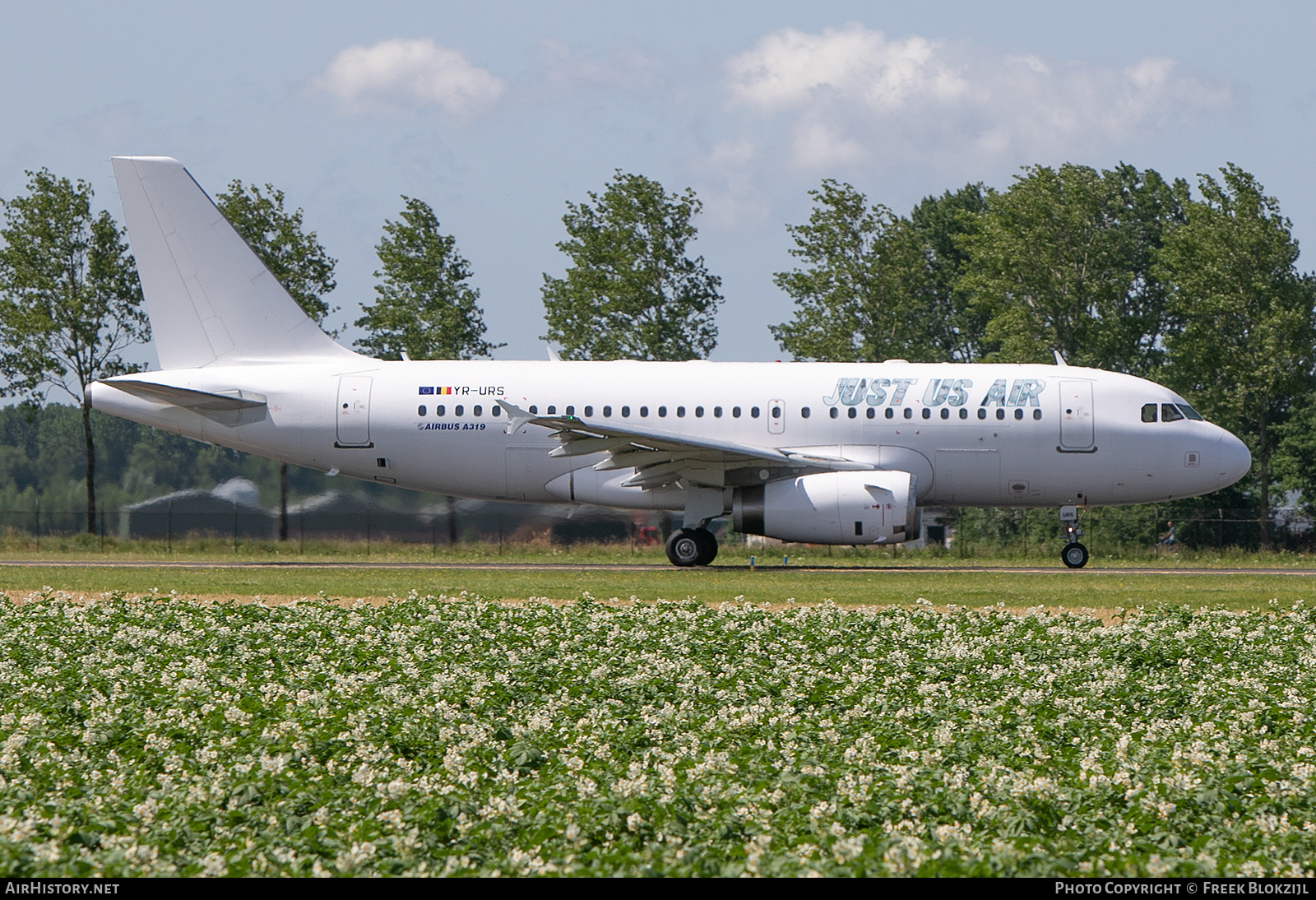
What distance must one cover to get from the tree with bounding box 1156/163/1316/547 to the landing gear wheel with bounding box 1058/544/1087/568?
16.9 m

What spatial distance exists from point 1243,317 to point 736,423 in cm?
2396

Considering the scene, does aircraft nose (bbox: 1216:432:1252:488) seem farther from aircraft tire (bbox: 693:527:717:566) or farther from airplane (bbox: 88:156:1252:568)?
aircraft tire (bbox: 693:527:717:566)

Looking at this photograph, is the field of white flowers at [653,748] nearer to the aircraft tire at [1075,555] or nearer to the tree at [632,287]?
the aircraft tire at [1075,555]

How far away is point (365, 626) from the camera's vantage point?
50.3 ft

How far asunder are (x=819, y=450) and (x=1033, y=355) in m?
21.2

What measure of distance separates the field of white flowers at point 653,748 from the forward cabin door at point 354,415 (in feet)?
34.8

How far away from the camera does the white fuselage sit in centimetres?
2559

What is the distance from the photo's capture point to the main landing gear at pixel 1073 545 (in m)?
26.6

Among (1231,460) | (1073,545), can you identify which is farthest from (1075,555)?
(1231,460)

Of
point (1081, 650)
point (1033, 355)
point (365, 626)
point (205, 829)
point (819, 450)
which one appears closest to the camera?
point (205, 829)

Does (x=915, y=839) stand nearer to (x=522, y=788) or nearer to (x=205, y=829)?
(x=522, y=788)

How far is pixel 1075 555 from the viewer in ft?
Answer: 87.7

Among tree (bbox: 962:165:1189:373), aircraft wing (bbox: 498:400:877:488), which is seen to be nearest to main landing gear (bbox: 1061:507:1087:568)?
aircraft wing (bbox: 498:400:877:488)

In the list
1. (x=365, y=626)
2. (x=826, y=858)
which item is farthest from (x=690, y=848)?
(x=365, y=626)
